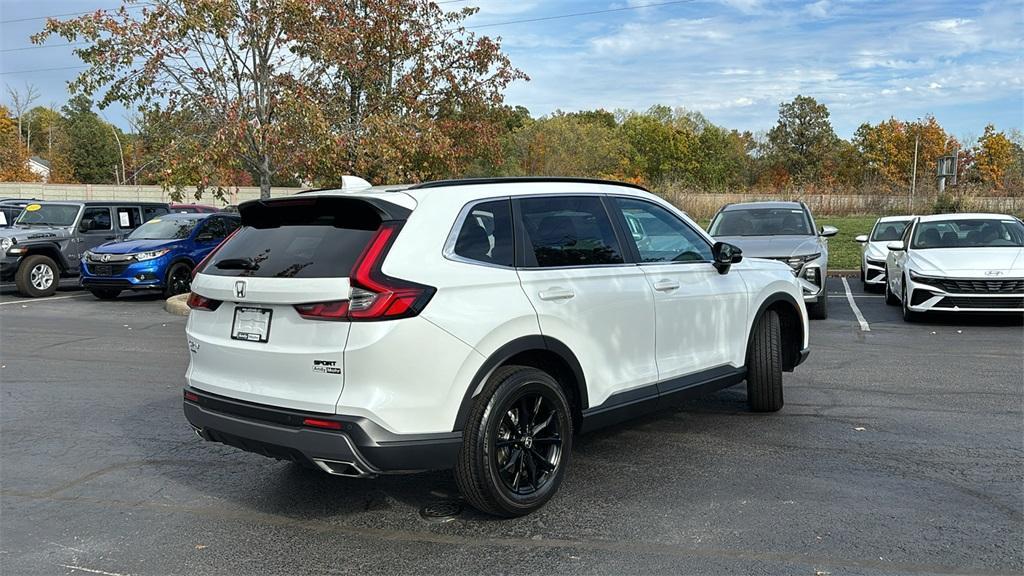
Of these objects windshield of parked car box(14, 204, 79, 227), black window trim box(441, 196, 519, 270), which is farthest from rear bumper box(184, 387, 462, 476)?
windshield of parked car box(14, 204, 79, 227)

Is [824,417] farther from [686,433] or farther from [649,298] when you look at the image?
[649,298]

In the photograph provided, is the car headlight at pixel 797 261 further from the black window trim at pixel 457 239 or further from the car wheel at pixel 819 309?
the black window trim at pixel 457 239

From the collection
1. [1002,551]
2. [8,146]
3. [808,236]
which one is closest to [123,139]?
[8,146]

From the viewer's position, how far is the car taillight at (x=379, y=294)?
375 centimetres

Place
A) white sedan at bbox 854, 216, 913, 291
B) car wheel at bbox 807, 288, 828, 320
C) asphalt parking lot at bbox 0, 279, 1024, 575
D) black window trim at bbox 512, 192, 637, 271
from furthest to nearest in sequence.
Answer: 1. white sedan at bbox 854, 216, 913, 291
2. car wheel at bbox 807, 288, 828, 320
3. black window trim at bbox 512, 192, 637, 271
4. asphalt parking lot at bbox 0, 279, 1024, 575

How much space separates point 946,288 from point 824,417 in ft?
18.4

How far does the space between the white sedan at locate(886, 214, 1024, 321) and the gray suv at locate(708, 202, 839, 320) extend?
111 centimetres

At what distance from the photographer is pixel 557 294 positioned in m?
4.45

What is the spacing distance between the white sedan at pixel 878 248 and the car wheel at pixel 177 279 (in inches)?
481

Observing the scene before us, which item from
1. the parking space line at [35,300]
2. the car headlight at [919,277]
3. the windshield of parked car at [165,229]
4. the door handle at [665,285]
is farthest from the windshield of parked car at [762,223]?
the parking space line at [35,300]

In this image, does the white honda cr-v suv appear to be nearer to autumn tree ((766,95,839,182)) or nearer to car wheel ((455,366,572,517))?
car wheel ((455,366,572,517))

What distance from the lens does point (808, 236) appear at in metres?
12.3

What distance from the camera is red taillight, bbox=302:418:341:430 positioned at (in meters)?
3.78

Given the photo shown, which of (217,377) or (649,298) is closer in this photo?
(217,377)
